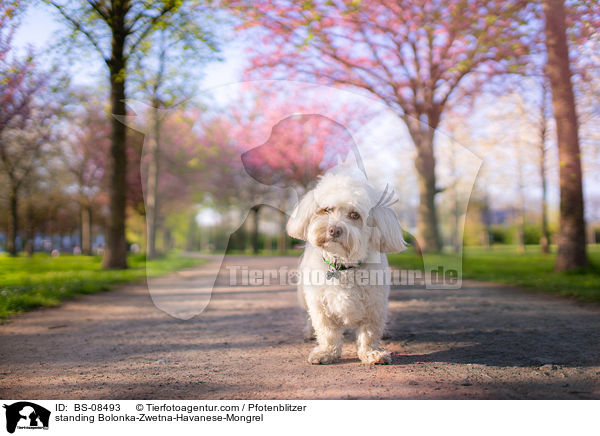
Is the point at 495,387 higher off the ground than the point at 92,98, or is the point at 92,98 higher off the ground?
the point at 92,98

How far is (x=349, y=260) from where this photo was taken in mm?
2725

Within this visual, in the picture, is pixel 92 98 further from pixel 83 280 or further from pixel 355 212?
pixel 355 212

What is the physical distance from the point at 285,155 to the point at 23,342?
2981mm

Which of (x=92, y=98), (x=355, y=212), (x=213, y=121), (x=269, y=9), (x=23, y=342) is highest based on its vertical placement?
(x=269, y=9)

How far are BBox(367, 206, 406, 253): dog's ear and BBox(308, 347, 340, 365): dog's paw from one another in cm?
81

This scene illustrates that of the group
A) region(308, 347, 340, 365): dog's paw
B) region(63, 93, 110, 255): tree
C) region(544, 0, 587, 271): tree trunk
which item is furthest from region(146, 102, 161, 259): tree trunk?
region(544, 0, 587, 271): tree trunk

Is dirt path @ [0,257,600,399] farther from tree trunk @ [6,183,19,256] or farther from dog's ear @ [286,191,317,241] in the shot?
tree trunk @ [6,183,19,256]

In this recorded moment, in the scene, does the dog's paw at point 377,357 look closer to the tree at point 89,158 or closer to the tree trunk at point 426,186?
the tree trunk at point 426,186

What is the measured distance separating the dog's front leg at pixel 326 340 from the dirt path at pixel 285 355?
86 millimetres

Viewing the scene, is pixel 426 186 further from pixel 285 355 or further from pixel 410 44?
pixel 285 355

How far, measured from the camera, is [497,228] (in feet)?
72.2
